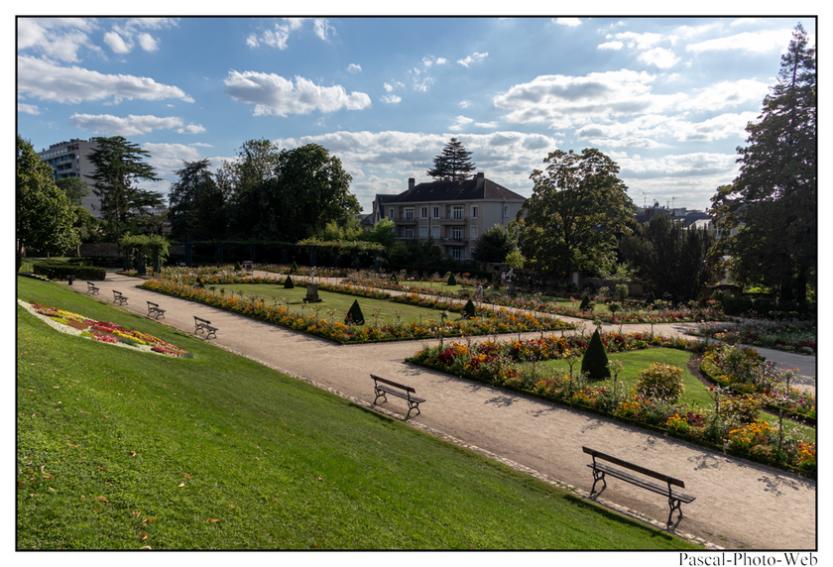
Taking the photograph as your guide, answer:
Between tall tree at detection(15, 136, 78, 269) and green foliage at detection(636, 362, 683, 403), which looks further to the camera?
tall tree at detection(15, 136, 78, 269)

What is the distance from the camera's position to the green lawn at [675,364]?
12430 mm

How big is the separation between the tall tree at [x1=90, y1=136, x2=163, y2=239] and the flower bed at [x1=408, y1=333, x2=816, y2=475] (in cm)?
5642

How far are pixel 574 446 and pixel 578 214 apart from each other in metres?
35.5

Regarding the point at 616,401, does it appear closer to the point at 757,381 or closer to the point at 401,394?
the point at 401,394

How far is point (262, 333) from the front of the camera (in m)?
22.0

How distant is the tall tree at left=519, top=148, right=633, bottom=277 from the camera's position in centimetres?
4406

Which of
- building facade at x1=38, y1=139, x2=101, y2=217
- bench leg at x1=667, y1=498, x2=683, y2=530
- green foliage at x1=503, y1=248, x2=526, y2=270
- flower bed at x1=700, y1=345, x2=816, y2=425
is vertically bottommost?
bench leg at x1=667, y1=498, x2=683, y2=530

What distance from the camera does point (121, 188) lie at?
62438 mm

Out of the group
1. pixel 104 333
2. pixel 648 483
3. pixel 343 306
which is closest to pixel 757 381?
pixel 648 483

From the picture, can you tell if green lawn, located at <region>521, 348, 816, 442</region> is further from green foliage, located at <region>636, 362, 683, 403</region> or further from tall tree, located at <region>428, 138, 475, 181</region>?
tall tree, located at <region>428, 138, 475, 181</region>

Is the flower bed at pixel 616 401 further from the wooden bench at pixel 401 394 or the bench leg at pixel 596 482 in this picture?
the bench leg at pixel 596 482

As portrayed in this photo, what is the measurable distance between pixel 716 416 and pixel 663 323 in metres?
18.6

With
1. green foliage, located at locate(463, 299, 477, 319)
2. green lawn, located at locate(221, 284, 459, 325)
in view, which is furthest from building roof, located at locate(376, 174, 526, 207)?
green foliage, located at locate(463, 299, 477, 319)

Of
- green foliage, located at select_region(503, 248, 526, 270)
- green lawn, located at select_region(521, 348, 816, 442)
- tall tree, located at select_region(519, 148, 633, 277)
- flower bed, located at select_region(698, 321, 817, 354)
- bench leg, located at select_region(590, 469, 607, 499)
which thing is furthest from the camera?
green foliage, located at select_region(503, 248, 526, 270)
